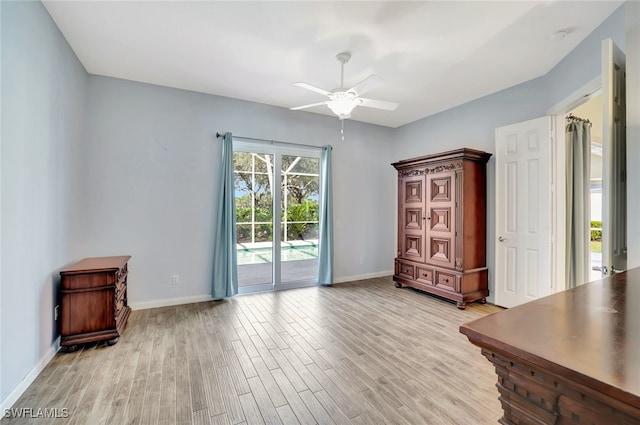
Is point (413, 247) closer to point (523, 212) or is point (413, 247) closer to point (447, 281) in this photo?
point (447, 281)

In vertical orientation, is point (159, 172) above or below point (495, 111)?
below

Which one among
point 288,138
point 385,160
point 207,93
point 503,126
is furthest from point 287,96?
point 503,126

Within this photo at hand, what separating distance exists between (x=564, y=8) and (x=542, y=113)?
1454 millimetres

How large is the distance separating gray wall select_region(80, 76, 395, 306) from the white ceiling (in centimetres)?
31

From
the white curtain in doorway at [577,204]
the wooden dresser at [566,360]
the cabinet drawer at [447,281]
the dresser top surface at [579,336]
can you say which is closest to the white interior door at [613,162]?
the dresser top surface at [579,336]

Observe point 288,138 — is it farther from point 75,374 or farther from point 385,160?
point 75,374

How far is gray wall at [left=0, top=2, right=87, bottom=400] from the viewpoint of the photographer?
Answer: 1.82m

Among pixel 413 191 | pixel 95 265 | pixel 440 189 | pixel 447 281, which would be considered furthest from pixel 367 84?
pixel 95 265

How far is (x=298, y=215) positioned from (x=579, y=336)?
423 centimetres

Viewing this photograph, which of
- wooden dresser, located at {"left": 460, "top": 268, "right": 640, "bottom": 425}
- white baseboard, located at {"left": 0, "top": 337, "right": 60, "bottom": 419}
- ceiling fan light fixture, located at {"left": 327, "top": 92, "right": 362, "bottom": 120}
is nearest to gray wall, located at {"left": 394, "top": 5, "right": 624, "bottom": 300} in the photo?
ceiling fan light fixture, located at {"left": 327, "top": 92, "right": 362, "bottom": 120}

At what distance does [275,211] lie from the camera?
448 cm

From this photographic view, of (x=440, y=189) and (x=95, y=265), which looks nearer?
(x=95, y=265)

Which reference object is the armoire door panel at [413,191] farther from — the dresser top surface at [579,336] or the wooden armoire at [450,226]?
the dresser top surface at [579,336]

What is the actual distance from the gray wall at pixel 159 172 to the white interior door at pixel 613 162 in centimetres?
360
